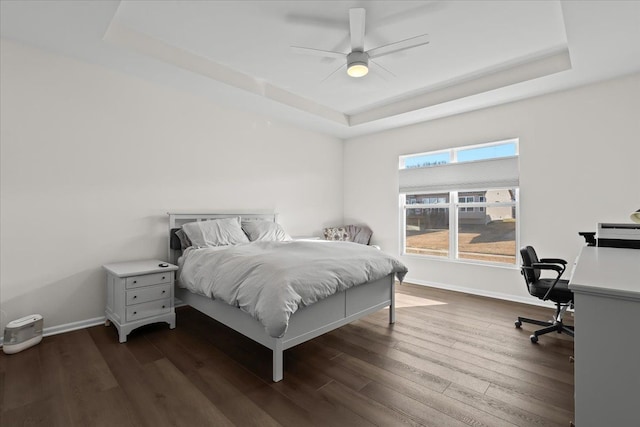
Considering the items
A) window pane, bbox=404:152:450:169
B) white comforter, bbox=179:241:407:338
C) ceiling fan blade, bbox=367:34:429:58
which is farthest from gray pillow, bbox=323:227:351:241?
ceiling fan blade, bbox=367:34:429:58

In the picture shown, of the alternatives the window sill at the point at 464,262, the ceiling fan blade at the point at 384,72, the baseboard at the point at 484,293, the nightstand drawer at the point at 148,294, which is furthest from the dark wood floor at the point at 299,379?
the ceiling fan blade at the point at 384,72

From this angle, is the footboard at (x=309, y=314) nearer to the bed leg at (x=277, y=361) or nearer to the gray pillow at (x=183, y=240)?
the bed leg at (x=277, y=361)

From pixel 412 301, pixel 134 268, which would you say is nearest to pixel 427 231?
pixel 412 301

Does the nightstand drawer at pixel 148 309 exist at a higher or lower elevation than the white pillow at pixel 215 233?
lower

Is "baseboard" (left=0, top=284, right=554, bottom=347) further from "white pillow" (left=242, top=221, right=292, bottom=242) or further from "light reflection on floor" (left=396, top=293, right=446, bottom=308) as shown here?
"white pillow" (left=242, top=221, right=292, bottom=242)

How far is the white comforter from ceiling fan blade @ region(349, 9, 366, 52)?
1874mm

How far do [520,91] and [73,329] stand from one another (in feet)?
18.0

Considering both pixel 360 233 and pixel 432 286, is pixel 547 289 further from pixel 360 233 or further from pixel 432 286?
pixel 360 233

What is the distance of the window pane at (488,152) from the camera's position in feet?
13.3

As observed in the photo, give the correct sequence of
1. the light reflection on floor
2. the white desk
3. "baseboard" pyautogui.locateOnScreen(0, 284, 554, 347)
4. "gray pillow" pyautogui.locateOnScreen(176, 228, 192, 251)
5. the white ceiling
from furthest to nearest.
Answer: the light reflection on floor < "gray pillow" pyautogui.locateOnScreen(176, 228, 192, 251) < "baseboard" pyautogui.locateOnScreen(0, 284, 554, 347) < the white ceiling < the white desk

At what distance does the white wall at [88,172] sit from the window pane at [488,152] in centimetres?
332

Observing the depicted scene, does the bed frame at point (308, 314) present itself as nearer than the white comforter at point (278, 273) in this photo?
No

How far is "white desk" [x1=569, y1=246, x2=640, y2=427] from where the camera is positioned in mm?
1098

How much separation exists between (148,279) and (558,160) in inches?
187
